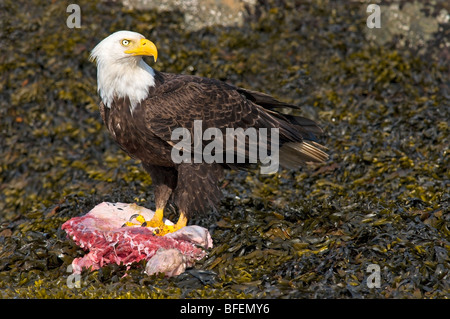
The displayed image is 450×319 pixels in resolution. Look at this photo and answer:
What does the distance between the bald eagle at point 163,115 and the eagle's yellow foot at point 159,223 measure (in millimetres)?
11

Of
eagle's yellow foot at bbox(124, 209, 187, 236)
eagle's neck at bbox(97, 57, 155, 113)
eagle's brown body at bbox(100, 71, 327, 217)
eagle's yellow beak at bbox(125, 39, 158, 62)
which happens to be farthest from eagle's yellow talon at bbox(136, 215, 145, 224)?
eagle's yellow beak at bbox(125, 39, 158, 62)

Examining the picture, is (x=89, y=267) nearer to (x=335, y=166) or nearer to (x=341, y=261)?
(x=341, y=261)

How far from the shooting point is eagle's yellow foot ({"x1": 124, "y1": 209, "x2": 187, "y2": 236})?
6.80 metres

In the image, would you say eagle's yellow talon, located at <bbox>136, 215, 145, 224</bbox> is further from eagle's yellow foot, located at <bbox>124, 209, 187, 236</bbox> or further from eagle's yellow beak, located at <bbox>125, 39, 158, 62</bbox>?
eagle's yellow beak, located at <bbox>125, 39, 158, 62</bbox>

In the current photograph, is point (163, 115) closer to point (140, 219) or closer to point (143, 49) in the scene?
point (143, 49)

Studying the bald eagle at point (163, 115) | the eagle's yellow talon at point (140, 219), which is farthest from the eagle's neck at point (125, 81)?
the eagle's yellow talon at point (140, 219)

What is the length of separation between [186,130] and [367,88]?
468cm

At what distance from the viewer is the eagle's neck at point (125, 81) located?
6.50 meters

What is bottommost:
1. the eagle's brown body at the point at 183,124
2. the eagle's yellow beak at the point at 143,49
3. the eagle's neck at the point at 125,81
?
the eagle's brown body at the point at 183,124

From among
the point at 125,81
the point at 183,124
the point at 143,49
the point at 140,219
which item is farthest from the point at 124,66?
the point at 140,219

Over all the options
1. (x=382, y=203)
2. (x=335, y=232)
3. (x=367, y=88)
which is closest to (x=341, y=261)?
(x=335, y=232)

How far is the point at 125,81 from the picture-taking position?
652 cm

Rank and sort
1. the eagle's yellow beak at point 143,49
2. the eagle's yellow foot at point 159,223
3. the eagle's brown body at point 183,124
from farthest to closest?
the eagle's yellow foot at point 159,223 → the eagle's brown body at point 183,124 → the eagle's yellow beak at point 143,49

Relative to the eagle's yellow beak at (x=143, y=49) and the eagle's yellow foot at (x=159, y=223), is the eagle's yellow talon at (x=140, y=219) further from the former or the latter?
the eagle's yellow beak at (x=143, y=49)
